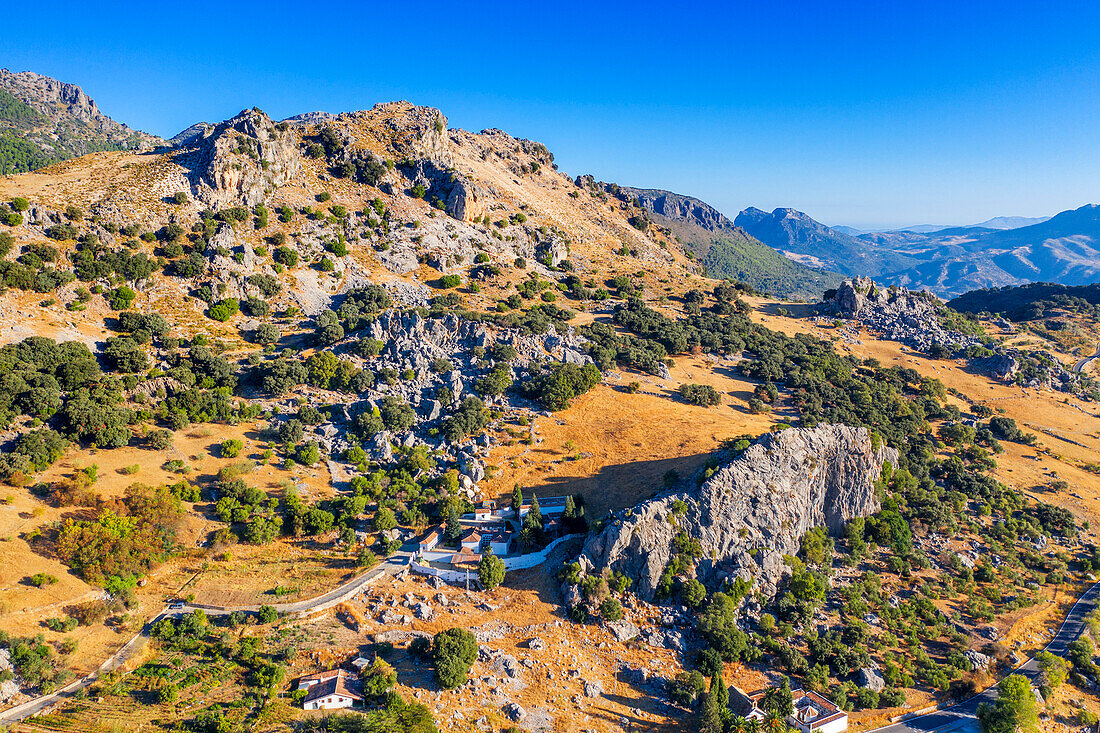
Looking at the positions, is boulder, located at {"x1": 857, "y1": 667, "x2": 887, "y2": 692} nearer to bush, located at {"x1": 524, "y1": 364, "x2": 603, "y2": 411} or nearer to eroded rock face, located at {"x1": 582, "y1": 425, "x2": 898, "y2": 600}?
eroded rock face, located at {"x1": 582, "y1": 425, "x2": 898, "y2": 600}

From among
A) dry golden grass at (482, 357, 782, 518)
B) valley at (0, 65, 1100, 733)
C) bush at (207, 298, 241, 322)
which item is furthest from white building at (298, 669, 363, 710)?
bush at (207, 298, 241, 322)

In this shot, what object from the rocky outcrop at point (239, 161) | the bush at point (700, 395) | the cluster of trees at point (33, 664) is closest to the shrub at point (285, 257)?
the rocky outcrop at point (239, 161)

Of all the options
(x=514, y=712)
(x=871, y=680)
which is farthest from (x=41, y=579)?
(x=871, y=680)

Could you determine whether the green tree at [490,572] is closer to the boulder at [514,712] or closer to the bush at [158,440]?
the boulder at [514,712]

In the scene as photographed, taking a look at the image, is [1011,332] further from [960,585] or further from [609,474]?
[609,474]

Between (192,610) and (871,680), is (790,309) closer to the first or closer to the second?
(871,680)

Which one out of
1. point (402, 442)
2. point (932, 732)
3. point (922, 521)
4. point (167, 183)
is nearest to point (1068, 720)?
point (932, 732)
